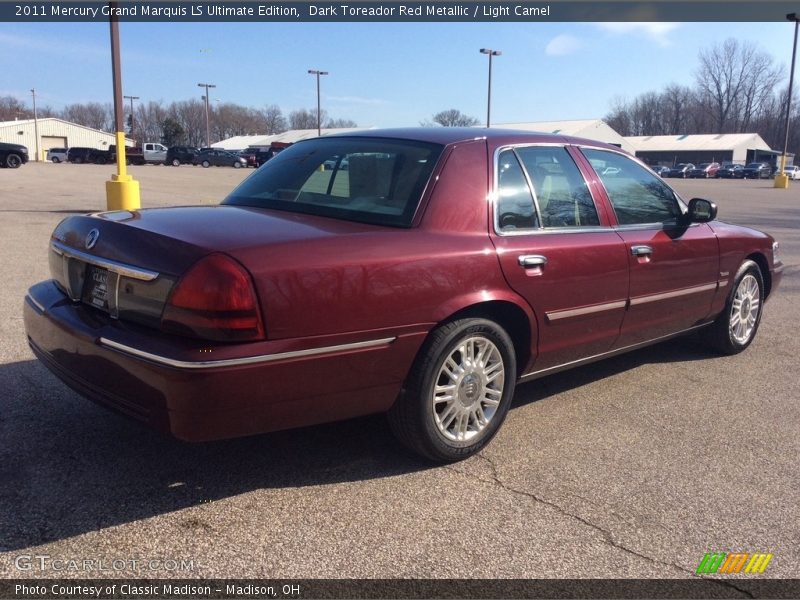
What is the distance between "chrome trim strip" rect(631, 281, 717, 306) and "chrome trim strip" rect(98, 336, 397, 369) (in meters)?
2.01

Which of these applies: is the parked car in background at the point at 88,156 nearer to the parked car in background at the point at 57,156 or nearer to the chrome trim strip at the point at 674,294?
the parked car in background at the point at 57,156

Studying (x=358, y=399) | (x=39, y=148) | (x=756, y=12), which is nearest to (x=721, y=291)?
(x=358, y=399)

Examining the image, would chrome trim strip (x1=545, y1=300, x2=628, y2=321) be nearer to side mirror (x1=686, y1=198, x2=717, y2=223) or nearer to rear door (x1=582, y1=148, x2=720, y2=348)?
rear door (x1=582, y1=148, x2=720, y2=348)

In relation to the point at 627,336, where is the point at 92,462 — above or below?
below

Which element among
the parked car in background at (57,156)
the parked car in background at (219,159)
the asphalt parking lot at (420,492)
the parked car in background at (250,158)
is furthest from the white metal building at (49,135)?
the asphalt parking lot at (420,492)

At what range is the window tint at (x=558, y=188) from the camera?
12.8ft

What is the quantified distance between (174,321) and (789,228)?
52.9 feet

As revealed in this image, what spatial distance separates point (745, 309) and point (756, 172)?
67488mm

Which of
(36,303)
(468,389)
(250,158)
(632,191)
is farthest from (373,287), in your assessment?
(250,158)

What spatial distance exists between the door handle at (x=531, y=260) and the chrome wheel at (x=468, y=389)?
0.44 meters

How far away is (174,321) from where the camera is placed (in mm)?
2742

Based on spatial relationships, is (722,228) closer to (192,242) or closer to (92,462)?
(192,242)

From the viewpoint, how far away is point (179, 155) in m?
61.2

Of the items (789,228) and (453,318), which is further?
(789,228)
